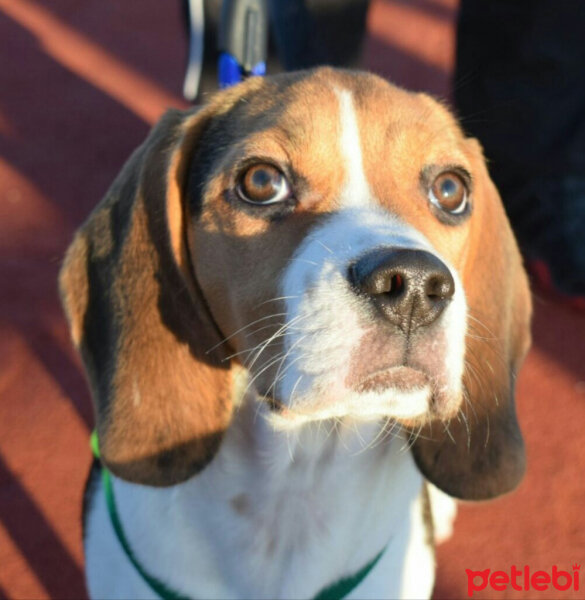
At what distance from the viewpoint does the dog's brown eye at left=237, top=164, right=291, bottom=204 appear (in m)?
1.79

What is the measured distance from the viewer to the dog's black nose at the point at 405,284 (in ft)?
4.61

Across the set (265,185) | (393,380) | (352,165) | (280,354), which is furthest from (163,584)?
(352,165)

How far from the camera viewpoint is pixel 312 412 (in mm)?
1609

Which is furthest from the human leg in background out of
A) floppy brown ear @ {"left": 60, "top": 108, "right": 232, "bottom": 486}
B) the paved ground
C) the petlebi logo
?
floppy brown ear @ {"left": 60, "top": 108, "right": 232, "bottom": 486}

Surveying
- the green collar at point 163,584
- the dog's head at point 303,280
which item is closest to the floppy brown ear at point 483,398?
the dog's head at point 303,280

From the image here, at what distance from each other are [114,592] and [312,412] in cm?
98

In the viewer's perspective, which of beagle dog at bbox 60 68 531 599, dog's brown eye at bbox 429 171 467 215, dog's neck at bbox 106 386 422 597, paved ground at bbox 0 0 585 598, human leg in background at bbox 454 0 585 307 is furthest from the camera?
human leg in background at bbox 454 0 585 307

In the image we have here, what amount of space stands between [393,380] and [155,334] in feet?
2.40

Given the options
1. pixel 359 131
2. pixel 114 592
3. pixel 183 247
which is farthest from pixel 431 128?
pixel 114 592

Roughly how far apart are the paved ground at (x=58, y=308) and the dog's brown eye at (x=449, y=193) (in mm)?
1482

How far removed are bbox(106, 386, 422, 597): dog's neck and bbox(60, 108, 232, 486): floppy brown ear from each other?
106 millimetres

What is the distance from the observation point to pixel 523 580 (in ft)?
9.73

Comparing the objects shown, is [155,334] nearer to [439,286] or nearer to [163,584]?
[163,584]

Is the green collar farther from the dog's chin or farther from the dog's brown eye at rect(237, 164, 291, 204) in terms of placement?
the dog's brown eye at rect(237, 164, 291, 204)
